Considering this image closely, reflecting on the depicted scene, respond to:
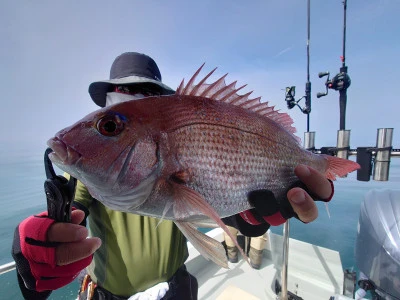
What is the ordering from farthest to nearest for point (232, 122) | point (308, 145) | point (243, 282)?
point (308, 145)
point (243, 282)
point (232, 122)

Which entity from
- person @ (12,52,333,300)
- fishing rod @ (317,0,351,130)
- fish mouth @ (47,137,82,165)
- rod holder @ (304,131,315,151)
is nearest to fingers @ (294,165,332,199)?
person @ (12,52,333,300)

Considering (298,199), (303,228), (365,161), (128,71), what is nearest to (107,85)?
(128,71)

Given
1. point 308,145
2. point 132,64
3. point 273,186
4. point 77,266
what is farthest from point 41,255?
point 308,145

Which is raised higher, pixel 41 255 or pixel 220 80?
pixel 220 80

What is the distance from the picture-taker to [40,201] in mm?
9039

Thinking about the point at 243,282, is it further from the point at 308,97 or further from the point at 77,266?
the point at 308,97

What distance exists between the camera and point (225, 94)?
1.03m

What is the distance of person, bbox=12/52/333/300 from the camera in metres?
0.87

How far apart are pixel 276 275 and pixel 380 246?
1.42m

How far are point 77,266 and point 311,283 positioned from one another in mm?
3142

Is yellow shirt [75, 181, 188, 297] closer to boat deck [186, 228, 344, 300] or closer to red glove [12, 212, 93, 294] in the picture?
red glove [12, 212, 93, 294]

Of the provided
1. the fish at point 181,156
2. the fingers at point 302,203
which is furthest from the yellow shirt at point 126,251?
the fingers at point 302,203

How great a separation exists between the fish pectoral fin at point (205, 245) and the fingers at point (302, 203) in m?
0.51

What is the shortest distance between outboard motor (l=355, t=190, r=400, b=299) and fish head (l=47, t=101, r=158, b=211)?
2.68 m
